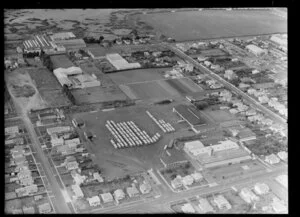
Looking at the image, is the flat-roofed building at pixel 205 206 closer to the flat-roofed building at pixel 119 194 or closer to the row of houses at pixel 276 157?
the flat-roofed building at pixel 119 194

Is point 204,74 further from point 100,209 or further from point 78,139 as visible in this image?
point 100,209

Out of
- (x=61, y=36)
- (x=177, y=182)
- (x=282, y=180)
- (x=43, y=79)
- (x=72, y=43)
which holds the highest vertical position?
(x=61, y=36)

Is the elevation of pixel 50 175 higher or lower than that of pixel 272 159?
higher

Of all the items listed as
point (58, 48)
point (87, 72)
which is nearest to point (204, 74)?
point (87, 72)

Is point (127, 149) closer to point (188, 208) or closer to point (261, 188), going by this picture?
point (188, 208)

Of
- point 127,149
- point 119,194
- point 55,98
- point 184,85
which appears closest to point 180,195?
point 119,194
